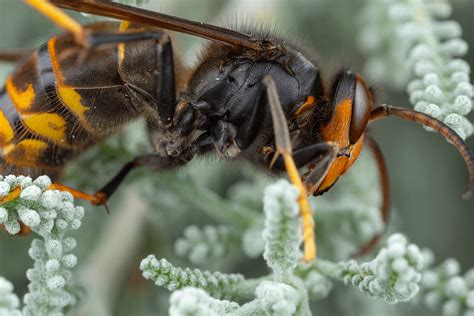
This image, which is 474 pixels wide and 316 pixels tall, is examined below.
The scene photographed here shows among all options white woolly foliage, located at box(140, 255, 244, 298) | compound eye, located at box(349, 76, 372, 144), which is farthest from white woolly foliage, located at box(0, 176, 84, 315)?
compound eye, located at box(349, 76, 372, 144)

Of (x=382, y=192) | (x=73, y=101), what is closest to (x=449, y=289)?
(x=382, y=192)

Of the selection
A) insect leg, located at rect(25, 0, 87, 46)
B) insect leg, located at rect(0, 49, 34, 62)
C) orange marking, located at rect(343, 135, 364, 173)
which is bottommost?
insect leg, located at rect(0, 49, 34, 62)

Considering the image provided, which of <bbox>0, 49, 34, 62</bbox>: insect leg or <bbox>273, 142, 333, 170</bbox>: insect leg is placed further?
<bbox>0, 49, 34, 62</bbox>: insect leg

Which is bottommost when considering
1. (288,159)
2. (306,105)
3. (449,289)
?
(449,289)

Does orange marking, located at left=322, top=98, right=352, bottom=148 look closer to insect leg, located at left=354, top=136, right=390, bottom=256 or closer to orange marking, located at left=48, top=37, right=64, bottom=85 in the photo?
insect leg, located at left=354, top=136, right=390, bottom=256

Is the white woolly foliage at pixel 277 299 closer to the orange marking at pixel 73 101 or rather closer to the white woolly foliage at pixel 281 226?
the white woolly foliage at pixel 281 226

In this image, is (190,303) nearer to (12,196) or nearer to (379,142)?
(12,196)
